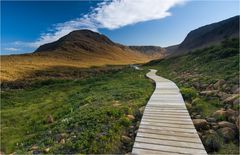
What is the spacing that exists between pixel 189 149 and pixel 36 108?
1124cm

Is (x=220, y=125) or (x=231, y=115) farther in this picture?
(x=231, y=115)

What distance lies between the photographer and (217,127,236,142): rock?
495cm

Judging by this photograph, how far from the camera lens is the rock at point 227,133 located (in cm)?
495

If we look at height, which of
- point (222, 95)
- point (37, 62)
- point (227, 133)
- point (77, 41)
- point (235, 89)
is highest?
point (77, 41)

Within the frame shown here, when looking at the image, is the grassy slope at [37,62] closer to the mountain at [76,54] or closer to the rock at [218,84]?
the mountain at [76,54]

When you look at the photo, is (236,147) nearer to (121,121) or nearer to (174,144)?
(174,144)

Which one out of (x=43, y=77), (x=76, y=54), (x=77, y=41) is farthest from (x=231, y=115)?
(x=77, y=41)

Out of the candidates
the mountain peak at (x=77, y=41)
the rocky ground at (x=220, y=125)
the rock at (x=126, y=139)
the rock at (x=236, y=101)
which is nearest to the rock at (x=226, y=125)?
the rocky ground at (x=220, y=125)

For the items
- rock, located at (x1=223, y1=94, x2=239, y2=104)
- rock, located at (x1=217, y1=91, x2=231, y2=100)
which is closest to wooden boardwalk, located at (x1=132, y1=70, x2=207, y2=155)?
rock, located at (x1=223, y1=94, x2=239, y2=104)

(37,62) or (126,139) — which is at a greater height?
(37,62)

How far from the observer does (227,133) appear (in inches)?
199

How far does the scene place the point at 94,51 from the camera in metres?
113

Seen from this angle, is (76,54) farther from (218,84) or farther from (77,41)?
(218,84)

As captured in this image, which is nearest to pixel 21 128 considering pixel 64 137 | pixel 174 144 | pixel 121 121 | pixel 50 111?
pixel 50 111
